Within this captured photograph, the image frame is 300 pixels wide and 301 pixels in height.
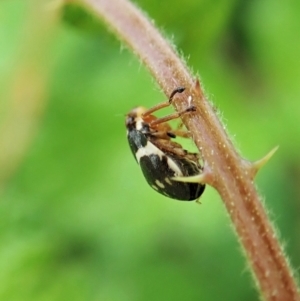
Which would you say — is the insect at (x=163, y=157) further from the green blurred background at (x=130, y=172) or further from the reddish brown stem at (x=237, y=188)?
the green blurred background at (x=130, y=172)

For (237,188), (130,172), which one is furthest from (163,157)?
(130,172)

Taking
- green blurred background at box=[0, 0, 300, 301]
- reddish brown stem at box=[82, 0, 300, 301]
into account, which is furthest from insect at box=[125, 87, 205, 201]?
green blurred background at box=[0, 0, 300, 301]

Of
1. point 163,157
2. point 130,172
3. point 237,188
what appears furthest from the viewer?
point 130,172

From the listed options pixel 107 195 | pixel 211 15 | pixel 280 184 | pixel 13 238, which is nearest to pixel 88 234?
pixel 107 195

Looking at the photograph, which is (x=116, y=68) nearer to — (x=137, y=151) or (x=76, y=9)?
A: (x=76, y=9)

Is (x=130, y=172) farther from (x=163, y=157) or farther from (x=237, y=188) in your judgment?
(x=237, y=188)

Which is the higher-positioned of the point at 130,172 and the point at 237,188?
the point at 130,172
